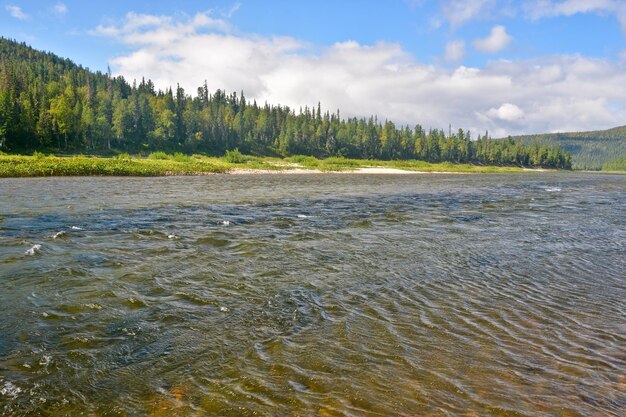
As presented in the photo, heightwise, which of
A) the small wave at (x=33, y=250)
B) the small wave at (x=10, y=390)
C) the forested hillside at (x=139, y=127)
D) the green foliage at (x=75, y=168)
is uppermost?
the forested hillside at (x=139, y=127)

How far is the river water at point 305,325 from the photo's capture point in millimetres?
5633

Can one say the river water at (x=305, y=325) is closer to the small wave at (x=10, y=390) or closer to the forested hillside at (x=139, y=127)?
the small wave at (x=10, y=390)

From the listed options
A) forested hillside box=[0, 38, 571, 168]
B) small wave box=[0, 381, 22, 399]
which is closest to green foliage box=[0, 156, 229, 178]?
forested hillside box=[0, 38, 571, 168]

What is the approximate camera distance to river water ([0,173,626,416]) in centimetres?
563

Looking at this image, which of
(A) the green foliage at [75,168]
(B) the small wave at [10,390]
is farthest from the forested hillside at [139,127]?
(B) the small wave at [10,390]

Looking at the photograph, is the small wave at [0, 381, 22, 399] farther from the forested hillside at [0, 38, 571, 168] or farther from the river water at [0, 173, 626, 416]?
the forested hillside at [0, 38, 571, 168]

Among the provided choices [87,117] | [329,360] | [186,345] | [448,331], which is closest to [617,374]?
[448,331]

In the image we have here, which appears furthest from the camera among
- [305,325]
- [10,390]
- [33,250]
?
[33,250]

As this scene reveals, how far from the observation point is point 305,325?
8.11 meters

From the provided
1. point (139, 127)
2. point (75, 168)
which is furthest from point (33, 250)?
point (139, 127)

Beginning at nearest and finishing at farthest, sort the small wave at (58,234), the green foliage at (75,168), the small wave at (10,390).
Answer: the small wave at (10,390) < the small wave at (58,234) < the green foliage at (75,168)

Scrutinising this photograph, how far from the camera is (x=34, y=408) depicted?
206 inches

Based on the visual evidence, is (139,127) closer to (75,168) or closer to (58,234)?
(75,168)

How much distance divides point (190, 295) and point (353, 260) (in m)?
5.82
